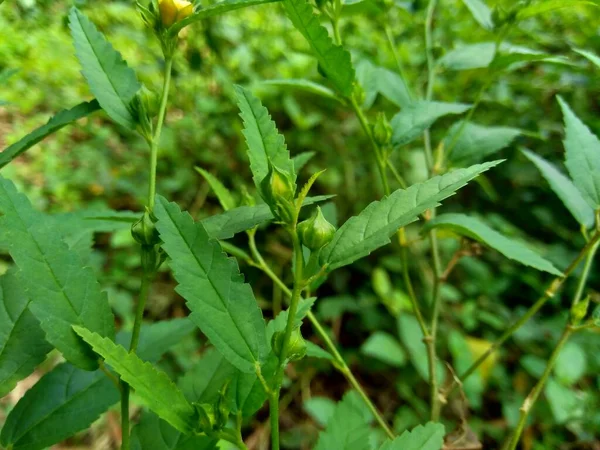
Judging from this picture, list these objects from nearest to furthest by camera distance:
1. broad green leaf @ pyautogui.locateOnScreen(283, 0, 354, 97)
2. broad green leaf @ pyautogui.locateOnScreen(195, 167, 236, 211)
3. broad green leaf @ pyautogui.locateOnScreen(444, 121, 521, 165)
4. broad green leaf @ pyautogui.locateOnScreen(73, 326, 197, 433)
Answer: broad green leaf @ pyautogui.locateOnScreen(73, 326, 197, 433) < broad green leaf @ pyautogui.locateOnScreen(283, 0, 354, 97) < broad green leaf @ pyautogui.locateOnScreen(195, 167, 236, 211) < broad green leaf @ pyautogui.locateOnScreen(444, 121, 521, 165)

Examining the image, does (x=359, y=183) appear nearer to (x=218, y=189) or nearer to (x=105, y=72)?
(x=218, y=189)

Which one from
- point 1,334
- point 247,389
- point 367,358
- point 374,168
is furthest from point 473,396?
point 1,334

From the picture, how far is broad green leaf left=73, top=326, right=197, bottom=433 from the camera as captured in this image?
0.41 m

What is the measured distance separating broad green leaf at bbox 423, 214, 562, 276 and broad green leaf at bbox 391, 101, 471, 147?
13cm

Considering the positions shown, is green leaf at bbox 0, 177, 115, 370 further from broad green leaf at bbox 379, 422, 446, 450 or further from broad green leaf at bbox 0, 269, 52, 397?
broad green leaf at bbox 379, 422, 446, 450

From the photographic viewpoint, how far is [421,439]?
0.54 m

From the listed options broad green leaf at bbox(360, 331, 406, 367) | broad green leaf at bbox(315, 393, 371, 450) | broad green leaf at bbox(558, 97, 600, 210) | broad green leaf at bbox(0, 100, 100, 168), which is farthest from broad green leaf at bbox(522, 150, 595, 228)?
broad green leaf at bbox(360, 331, 406, 367)

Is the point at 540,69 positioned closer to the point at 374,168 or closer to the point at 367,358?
the point at 374,168

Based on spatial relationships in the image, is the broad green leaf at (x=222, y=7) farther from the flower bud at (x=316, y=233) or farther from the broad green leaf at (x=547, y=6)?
the broad green leaf at (x=547, y=6)

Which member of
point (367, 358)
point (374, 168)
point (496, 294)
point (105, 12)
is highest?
point (105, 12)

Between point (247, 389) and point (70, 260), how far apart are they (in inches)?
8.5

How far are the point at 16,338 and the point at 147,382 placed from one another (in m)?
0.22

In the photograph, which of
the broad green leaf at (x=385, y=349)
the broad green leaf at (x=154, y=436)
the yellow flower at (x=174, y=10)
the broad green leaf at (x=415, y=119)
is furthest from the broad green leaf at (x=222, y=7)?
the broad green leaf at (x=385, y=349)

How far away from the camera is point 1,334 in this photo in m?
0.56
